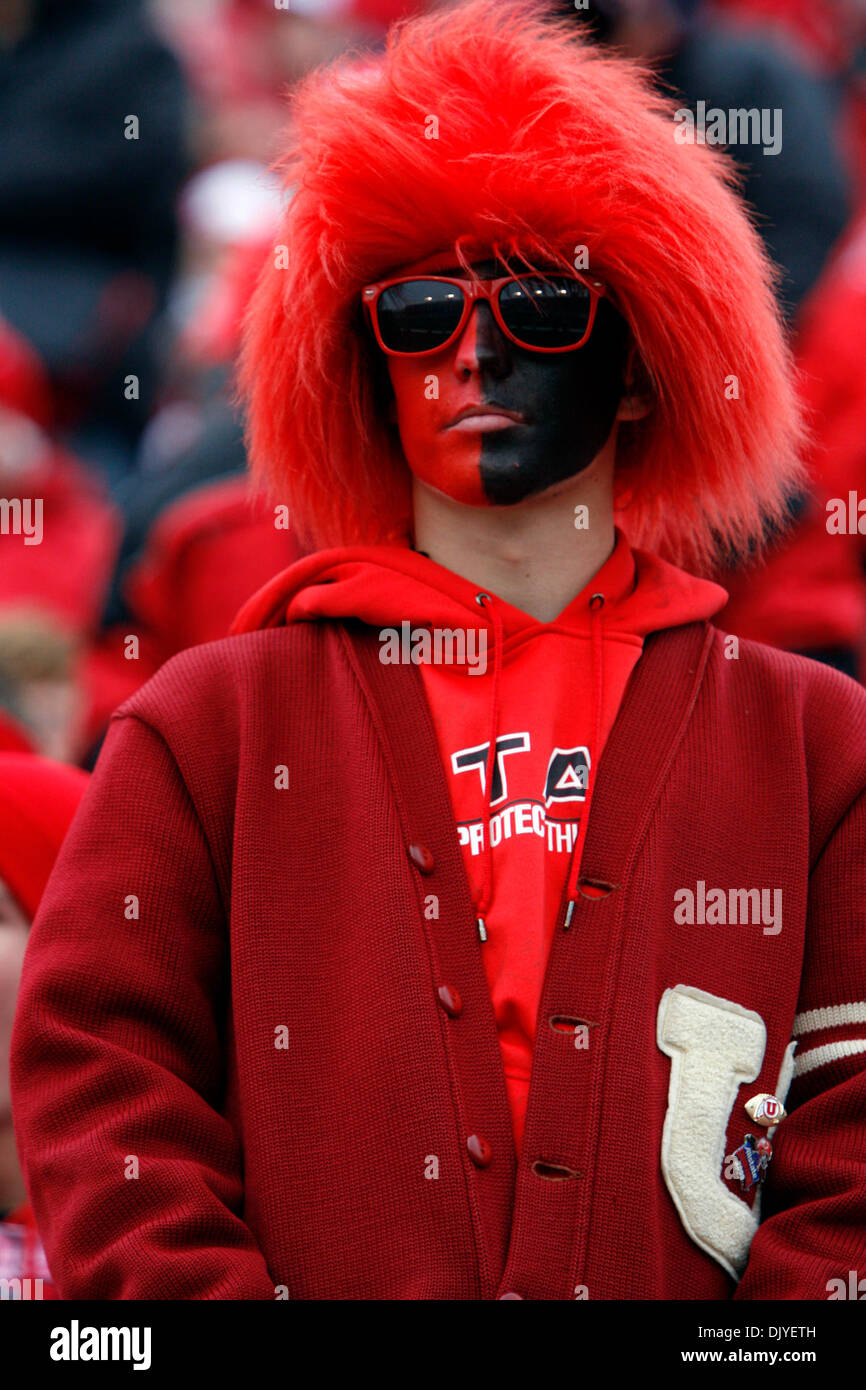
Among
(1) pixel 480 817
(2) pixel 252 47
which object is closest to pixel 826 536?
(1) pixel 480 817

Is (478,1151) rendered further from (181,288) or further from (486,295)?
(181,288)

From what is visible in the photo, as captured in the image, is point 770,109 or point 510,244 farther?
point 770,109

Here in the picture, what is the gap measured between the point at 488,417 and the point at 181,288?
146 inches

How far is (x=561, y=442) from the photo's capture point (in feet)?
8.48

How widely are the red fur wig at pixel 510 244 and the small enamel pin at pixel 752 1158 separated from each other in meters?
0.90

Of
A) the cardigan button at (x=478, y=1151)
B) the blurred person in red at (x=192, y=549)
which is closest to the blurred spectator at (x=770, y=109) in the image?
the blurred person in red at (x=192, y=549)

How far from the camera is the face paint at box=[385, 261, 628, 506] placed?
8.36 ft

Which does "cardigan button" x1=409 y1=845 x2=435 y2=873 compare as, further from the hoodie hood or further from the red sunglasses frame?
the red sunglasses frame

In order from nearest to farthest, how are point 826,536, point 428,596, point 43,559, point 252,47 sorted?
point 428,596 < point 826,536 < point 43,559 < point 252,47

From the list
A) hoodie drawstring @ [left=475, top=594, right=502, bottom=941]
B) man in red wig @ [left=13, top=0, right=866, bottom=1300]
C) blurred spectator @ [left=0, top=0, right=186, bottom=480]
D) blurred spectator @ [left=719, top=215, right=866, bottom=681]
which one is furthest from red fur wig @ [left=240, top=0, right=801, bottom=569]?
blurred spectator @ [left=0, top=0, right=186, bottom=480]

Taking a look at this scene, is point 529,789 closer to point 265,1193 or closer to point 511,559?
point 511,559

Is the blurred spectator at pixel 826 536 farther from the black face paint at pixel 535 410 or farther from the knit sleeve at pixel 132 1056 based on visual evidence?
the knit sleeve at pixel 132 1056

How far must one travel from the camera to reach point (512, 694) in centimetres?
259

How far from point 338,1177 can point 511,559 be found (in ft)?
2.78
